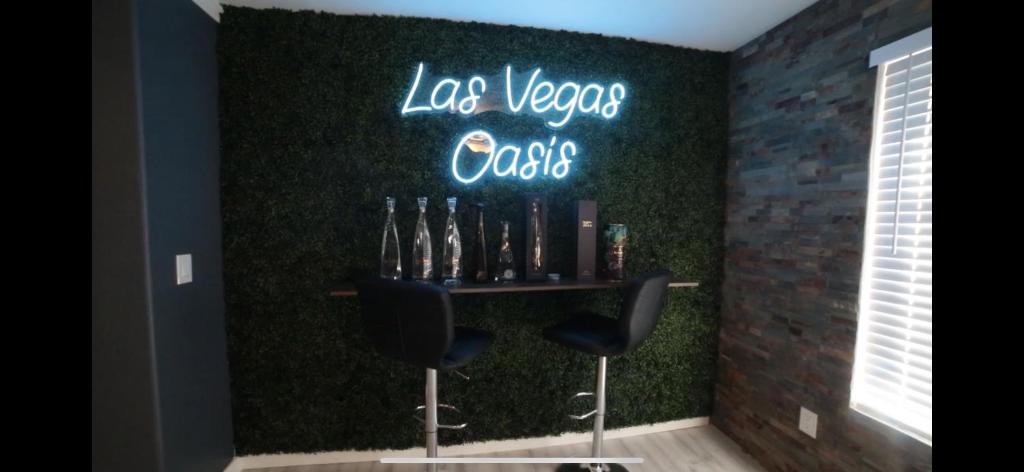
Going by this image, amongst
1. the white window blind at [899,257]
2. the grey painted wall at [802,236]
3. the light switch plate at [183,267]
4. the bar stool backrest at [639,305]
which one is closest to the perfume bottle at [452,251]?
the bar stool backrest at [639,305]

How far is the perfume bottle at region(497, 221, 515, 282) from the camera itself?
198 centimetres

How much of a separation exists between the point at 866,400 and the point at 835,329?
Result: 1.00 feet

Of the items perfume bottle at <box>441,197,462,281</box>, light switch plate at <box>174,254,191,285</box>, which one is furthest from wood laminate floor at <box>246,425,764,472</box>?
light switch plate at <box>174,254,191,285</box>

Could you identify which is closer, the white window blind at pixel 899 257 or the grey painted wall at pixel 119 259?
the grey painted wall at pixel 119 259

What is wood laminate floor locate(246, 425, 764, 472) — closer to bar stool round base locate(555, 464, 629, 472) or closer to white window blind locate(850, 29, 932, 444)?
bar stool round base locate(555, 464, 629, 472)

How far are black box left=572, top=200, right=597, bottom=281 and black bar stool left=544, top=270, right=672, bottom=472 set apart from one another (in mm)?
289

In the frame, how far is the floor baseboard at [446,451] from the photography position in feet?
6.63

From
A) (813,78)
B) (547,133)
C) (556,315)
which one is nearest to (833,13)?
(813,78)

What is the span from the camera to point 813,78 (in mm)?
1847

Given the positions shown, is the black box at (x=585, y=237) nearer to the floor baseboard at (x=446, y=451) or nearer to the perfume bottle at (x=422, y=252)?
the perfume bottle at (x=422, y=252)

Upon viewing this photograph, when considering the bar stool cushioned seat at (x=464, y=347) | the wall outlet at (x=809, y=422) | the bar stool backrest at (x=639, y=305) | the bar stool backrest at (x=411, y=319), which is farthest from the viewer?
the wall outlet at (x=809, y=422)

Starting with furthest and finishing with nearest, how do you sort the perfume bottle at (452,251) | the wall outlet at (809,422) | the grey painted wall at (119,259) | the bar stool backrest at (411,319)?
the perfume bottle at (452,251) < the wall outlet at (809,422) < the bar stool backrest at (411,319) < the grey painted wall at (119,259)

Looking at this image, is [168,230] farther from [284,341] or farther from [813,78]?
[813,78]

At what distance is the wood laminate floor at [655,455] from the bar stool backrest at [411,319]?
0.94 meters
